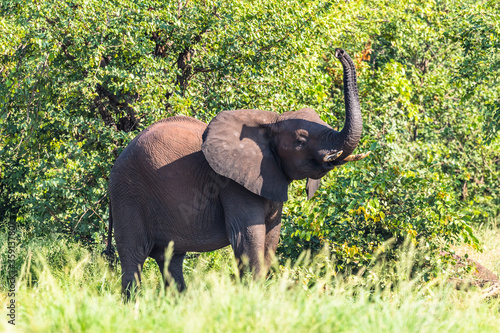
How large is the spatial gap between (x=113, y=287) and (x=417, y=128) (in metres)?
7.56

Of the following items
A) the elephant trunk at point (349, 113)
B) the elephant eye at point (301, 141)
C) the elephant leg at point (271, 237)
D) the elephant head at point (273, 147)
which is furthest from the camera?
the elephant leg at point (271, 237)

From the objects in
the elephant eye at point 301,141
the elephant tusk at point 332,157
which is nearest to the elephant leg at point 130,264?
the elephant eye at point 301,141

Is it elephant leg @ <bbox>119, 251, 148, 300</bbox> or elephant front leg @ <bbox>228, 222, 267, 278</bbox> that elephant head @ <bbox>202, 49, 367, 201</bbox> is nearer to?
elephant front leg @ <bbox>228, 222, 267, 278</bbox>

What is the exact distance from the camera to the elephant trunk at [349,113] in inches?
208

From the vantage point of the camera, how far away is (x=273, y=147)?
587cm

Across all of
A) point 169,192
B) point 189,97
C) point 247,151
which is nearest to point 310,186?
point 247,151

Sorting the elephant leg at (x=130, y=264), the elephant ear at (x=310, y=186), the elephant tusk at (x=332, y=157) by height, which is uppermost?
the elephant tusk at (x=332, y=157)

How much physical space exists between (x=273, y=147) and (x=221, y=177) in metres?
0.54

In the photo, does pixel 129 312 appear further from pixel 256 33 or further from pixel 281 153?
pixel 256 33

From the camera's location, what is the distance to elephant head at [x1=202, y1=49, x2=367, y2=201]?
5480 mm

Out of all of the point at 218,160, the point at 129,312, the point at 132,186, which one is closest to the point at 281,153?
the point at 218,160

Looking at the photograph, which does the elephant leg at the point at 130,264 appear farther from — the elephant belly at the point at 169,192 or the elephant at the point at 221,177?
the elephant belly at the point at 169,192

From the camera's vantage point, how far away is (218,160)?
566cm

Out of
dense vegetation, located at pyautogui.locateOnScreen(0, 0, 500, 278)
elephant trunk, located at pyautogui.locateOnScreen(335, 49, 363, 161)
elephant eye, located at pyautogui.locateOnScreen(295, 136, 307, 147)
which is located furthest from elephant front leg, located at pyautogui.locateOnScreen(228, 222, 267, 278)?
dense vegetation, located at pyautogui.locateOnScreen(0, 0, 500, 278)
